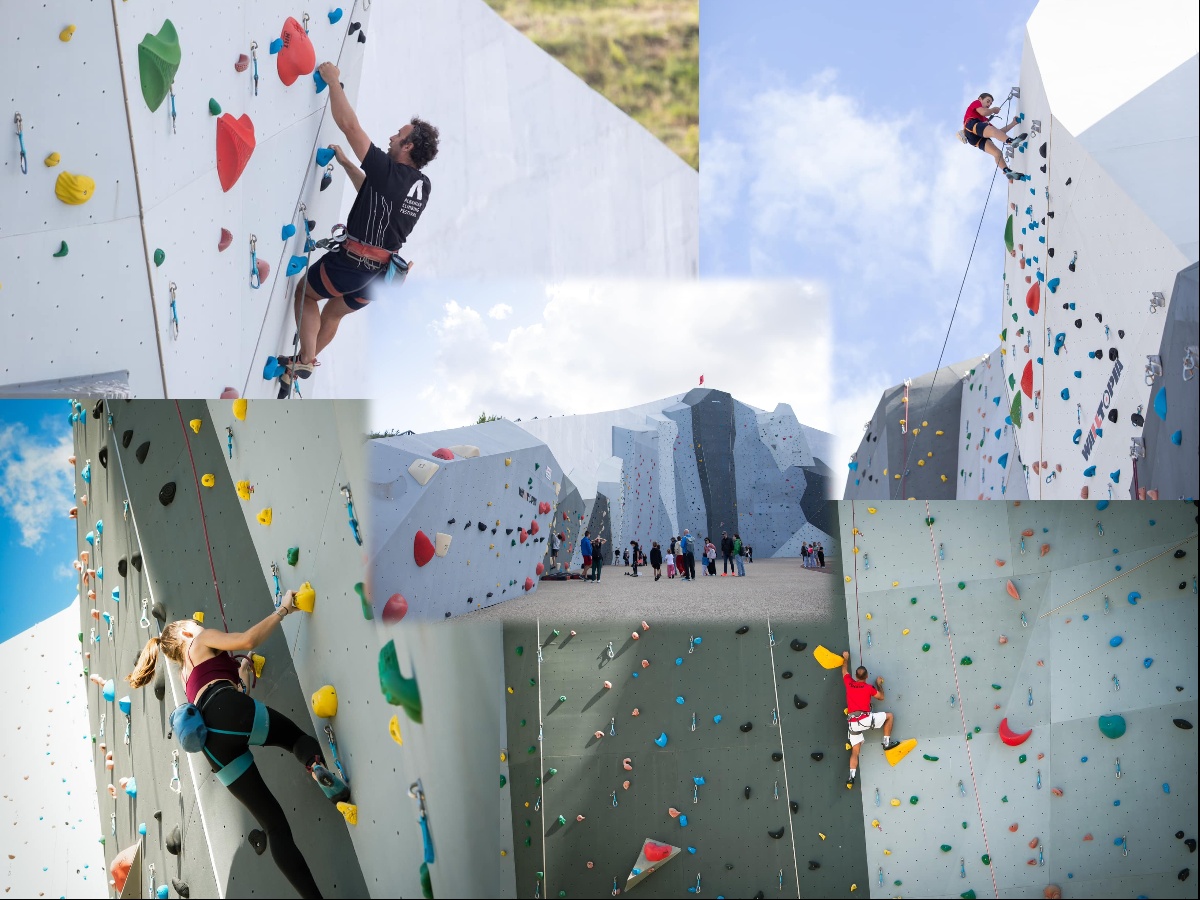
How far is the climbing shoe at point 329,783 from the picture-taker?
2631 millimetres

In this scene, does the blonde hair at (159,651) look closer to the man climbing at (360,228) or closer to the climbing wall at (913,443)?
the man climbing at (360,228)

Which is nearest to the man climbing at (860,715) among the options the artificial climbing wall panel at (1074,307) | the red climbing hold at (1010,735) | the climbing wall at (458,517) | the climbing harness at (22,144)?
the red climbing hold at (1010,735)

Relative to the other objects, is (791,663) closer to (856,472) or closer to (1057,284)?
(856,472)

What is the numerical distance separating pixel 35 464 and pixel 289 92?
156 cm

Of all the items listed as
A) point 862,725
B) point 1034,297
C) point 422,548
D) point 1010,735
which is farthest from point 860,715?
point 422,548

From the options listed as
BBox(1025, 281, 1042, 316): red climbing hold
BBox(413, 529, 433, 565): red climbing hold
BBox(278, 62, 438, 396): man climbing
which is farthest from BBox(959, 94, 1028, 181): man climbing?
BBox(413, 529, 433, 565): red climbing hold

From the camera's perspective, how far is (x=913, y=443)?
179 inches

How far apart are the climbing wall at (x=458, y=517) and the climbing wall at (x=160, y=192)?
0.47 metres

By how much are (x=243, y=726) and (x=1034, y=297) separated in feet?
10.7

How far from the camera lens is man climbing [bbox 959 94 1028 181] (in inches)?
154

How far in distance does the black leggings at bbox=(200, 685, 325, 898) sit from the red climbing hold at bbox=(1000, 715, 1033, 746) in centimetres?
313

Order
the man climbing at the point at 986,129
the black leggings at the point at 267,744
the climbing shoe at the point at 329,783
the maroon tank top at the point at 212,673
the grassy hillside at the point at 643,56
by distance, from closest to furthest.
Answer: the climbing shoe at the point at 329,783
the black leggings at the point at 267,744
the maroon tank top at the point at 212,673
the man climbing at the point at 986,129
the grassy hillside at the point at 643,56

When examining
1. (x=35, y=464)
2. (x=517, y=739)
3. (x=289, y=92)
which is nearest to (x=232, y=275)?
(x=289, y=92)

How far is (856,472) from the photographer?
4.62 m
